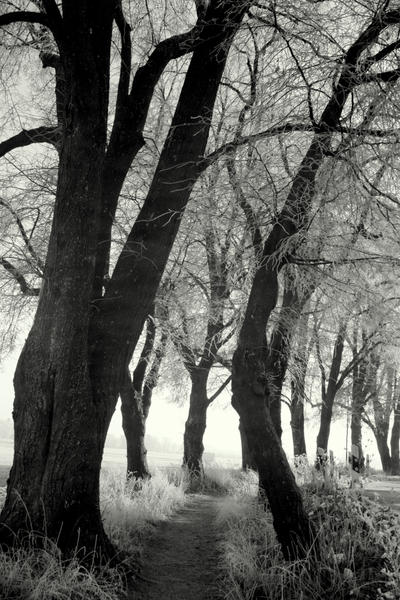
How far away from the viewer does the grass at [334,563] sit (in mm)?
4172

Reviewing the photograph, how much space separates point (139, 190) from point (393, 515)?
7399 millimetres

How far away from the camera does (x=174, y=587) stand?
4.91m

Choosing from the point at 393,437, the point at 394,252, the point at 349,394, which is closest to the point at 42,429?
the point at 394,252

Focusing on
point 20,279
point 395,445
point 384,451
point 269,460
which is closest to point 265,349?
point 269,460

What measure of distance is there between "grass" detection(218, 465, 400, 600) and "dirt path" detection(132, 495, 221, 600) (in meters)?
0.30

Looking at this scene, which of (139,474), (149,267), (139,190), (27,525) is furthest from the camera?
(139,474)

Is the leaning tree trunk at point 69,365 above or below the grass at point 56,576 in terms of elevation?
above

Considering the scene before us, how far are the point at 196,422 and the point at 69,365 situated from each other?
1073 cm

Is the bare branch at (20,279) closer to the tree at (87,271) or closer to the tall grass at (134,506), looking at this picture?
the tall grass at (134,506)

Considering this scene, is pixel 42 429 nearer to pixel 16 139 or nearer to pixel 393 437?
pixel 16 139

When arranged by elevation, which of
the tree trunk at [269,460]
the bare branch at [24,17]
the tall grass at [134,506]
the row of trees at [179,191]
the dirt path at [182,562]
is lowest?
the dirt path at [182,562]

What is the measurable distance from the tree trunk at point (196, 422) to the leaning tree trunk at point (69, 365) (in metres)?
9.79

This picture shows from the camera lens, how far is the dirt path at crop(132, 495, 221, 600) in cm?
473

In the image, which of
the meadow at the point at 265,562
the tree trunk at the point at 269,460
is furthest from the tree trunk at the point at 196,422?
the tree trunk at the point at 269,460
